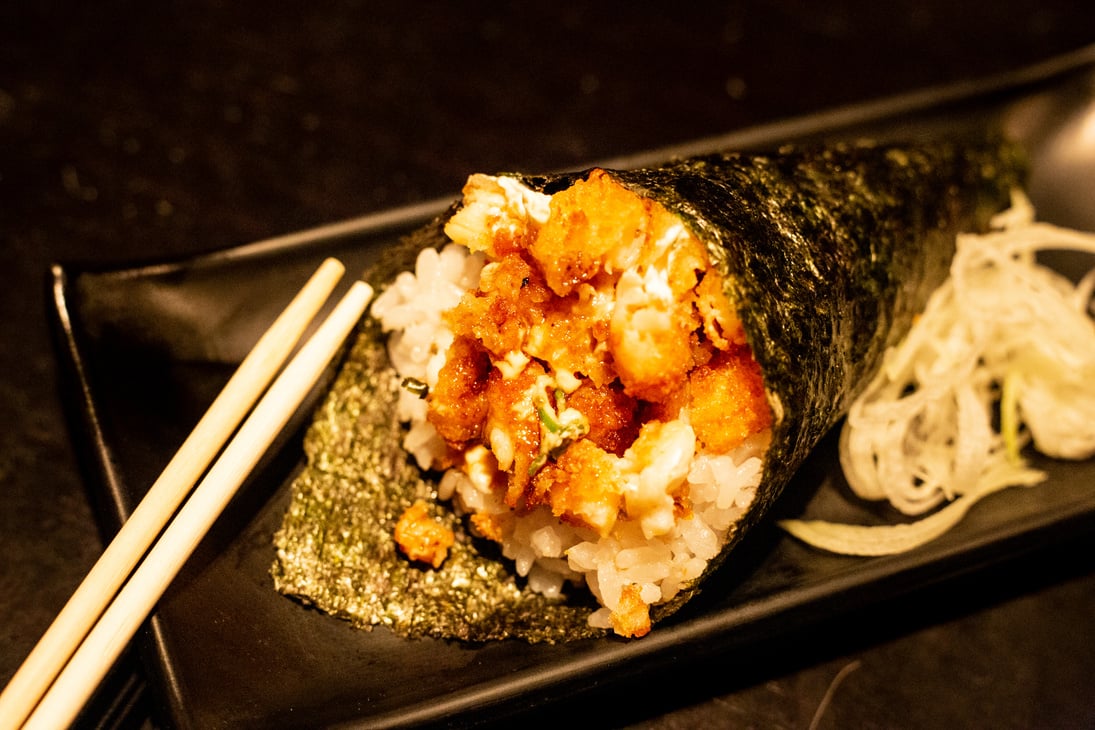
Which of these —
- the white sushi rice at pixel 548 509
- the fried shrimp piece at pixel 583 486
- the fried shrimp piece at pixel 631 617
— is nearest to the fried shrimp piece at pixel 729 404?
the white sushi rice at pixel 548 509

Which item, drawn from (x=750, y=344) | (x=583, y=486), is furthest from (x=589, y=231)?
(x=583, y=486)

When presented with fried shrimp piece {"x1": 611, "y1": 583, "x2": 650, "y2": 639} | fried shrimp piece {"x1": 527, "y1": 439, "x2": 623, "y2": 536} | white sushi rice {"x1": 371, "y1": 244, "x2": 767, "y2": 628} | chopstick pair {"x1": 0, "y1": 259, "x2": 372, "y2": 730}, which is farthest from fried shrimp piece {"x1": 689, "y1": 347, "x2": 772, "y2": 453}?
chopstick pair {"x1": 0, "y1": 259, "x2": 372, "y2": 730}

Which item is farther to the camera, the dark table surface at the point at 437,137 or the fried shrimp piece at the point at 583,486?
the dark table surface at the point at 437,137

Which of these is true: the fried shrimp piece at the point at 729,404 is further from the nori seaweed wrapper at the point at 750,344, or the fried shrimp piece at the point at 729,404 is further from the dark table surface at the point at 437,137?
the dark table surface at the point at 437,137

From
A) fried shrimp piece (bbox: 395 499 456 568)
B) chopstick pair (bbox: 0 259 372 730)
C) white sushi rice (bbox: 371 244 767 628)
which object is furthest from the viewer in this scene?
fried shrimp piece (bbox: 395 499 456 568)

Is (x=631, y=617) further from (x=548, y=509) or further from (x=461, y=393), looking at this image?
(x=461, y=393)

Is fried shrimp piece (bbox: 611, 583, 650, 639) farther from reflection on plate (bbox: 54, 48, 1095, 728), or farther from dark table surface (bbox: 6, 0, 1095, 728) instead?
dark table surface (bbox: 6, 0, 1095, 728)

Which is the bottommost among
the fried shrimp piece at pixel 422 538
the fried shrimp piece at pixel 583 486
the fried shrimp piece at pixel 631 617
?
the fried shrimp piece at pixel 422 538
